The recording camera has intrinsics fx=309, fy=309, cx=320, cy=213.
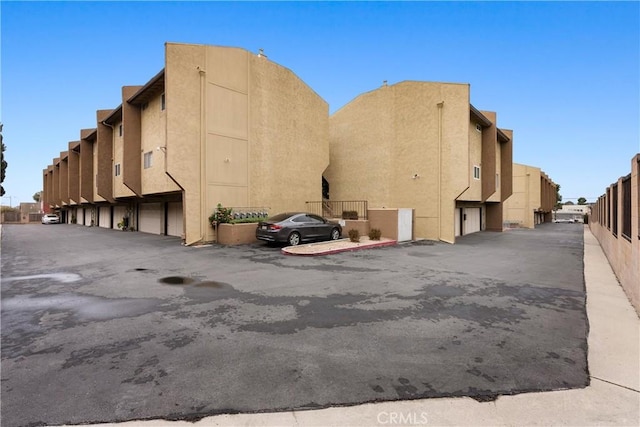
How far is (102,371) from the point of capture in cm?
347

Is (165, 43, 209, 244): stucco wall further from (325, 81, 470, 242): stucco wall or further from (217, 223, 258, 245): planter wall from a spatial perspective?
(325, 81, 470, 242): stucco wall

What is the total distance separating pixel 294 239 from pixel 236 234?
10.5 ft

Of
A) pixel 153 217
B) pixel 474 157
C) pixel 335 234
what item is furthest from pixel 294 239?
pixel 474 157

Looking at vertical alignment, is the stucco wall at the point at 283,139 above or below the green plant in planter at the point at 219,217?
above

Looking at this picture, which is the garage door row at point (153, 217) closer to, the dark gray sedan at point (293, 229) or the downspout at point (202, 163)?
the downspout at point (202, 163)

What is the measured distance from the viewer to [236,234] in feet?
50.1

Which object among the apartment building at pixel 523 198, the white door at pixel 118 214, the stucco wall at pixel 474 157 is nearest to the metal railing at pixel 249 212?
the stucco wall at pixel 474 157

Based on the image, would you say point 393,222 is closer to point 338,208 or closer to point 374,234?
point 374,234

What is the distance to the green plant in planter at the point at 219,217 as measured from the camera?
15555 mm

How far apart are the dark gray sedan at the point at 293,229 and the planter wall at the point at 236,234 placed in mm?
1401

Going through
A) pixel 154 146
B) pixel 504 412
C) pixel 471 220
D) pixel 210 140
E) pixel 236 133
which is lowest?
pixel 504 412

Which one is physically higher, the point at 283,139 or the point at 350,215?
the point at 283,139

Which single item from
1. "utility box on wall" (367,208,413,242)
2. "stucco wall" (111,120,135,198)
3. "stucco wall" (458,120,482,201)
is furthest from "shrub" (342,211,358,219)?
"stucco wall" (111,120,135,198)

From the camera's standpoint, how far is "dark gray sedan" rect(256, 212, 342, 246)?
1368 cm
